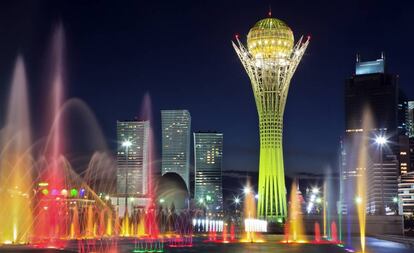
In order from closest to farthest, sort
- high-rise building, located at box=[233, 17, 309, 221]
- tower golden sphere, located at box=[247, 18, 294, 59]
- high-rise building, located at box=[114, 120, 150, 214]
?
1. high-rise building, located at box=[233, 17, 309, 221]
2. tower golden sphere, located at box=[247, 18, 294, 59]
3. high-rise building, located at box=[114, 120, 150, 214]

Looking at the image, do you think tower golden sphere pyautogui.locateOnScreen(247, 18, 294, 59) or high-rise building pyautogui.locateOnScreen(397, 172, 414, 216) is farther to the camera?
high-rise building pyautogui.locateOnScreen(397, 172, 414, 216)

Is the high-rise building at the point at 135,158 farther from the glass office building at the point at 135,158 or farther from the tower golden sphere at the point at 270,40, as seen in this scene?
the tower golden sphere at the point at 270,40

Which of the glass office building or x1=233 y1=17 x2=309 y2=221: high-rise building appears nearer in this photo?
x1=233 y1=17 x2=309 y2=221: high-rise building

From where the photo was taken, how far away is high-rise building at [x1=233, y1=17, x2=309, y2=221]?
71688mm

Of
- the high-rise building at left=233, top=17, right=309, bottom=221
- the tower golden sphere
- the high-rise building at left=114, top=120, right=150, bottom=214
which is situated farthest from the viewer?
the high-rise building at left=114, top=120, right=150, bottom=214

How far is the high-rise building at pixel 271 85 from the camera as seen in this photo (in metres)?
71.7

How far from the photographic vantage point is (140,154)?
508ft

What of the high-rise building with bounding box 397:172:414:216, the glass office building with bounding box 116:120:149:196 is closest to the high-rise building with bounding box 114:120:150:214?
the glass office building with bounding box 116:120:149:196

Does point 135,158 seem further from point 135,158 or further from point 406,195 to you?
point 406,195

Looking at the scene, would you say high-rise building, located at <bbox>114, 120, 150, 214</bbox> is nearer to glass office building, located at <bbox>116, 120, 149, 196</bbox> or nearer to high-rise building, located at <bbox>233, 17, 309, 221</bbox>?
glass office building, located at <bbox>116, 120, 149, 196</bbox>

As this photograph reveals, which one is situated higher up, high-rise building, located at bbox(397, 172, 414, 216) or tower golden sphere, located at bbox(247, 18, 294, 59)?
tower golden sphere, located at bbox(247, 18, 294, 59)

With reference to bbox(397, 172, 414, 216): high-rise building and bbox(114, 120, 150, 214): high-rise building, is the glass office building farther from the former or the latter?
bbox(397, 172, 414, 216): high-rise building

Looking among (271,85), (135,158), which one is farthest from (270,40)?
(135,158)

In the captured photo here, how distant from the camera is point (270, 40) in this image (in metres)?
73.2
